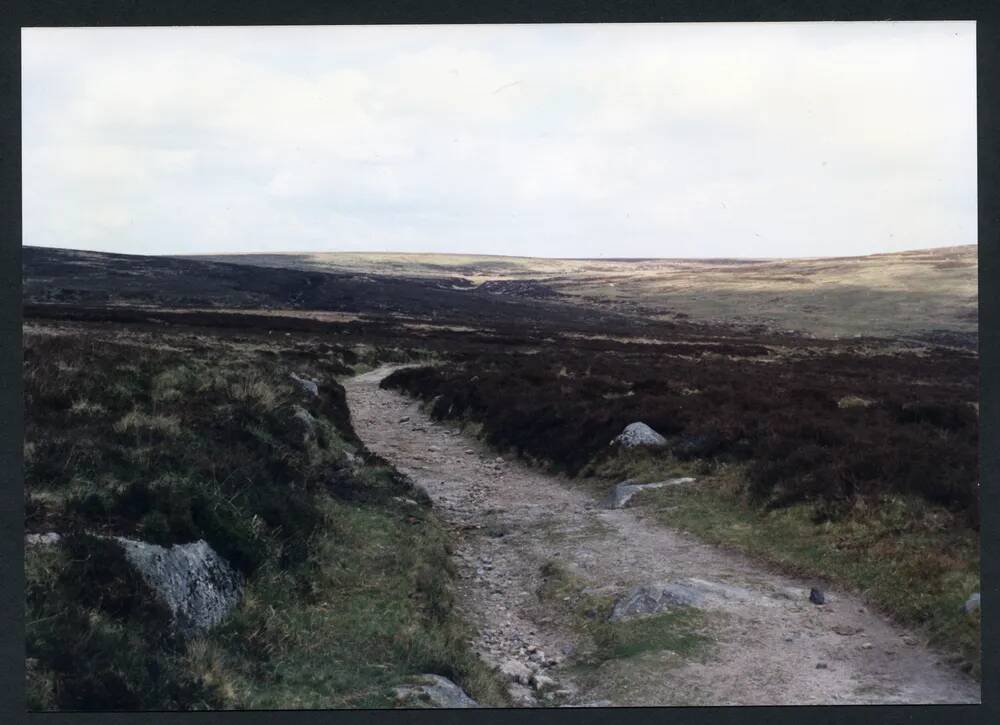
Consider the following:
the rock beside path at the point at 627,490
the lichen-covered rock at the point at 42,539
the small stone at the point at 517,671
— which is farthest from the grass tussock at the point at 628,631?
the lichen-covered rock at the point at 42,539

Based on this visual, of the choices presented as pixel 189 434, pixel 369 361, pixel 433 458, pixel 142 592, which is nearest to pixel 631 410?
pixel 433 458

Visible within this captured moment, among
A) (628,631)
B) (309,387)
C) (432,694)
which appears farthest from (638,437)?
(432,694)

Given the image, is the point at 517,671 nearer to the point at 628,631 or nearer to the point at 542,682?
the point at 542,682

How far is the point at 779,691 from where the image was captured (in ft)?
21.6

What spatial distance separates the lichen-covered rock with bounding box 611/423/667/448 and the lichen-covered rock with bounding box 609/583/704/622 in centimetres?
718

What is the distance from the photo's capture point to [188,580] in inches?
255

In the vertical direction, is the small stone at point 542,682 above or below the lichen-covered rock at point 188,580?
below

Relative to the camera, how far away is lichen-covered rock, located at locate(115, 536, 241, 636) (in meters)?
6.14

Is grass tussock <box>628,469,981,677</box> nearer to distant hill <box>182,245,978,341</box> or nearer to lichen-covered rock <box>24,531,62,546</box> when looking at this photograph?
lichen-covered rock <box>24,531,62,546</box>

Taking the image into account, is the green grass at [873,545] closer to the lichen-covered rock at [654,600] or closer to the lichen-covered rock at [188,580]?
the lichen-covered rock at [654,600]

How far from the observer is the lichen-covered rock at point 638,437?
51.1 ft

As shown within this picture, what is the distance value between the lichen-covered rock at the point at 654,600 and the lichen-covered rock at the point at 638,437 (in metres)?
7.18

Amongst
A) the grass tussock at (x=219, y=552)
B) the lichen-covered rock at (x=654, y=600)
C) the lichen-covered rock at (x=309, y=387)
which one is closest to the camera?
the grass tussock at (x=219, y=552)

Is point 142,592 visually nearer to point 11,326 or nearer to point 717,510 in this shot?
point 11,326
